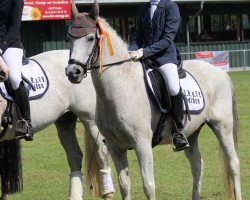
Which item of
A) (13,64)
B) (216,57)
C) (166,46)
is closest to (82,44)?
(166,46)

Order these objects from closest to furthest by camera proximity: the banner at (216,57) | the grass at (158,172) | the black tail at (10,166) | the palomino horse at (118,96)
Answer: the palomino horse at (118,96)
the black tail at (10,166)
the grass at (158,172)
the banner at (216,57)

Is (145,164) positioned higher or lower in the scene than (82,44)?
lower

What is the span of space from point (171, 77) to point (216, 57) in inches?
982

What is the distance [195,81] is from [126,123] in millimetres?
1349

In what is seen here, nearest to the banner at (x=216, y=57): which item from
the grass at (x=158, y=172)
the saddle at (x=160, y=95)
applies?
the grass at (x=158, y=172)

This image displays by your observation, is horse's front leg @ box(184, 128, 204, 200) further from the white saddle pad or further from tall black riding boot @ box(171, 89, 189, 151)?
tall black riding boot @ box(171, 89, 189, 151)

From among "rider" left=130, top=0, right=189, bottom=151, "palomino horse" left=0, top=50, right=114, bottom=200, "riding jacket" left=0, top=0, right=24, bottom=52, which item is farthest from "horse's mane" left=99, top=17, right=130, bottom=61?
"palomino horse" left=0, top=50, right=114, bottom=200

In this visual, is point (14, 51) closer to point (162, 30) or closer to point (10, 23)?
point (10, 23)

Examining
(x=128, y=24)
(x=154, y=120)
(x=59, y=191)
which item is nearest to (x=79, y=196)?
(x=59, y=191)

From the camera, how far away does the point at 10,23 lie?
780cm

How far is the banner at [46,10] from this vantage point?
30047 mm

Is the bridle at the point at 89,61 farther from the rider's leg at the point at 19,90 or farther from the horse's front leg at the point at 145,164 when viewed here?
the rider's leg at the point at 19,90

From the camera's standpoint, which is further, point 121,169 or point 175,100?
point 175,100

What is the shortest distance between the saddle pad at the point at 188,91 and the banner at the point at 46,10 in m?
22.7
